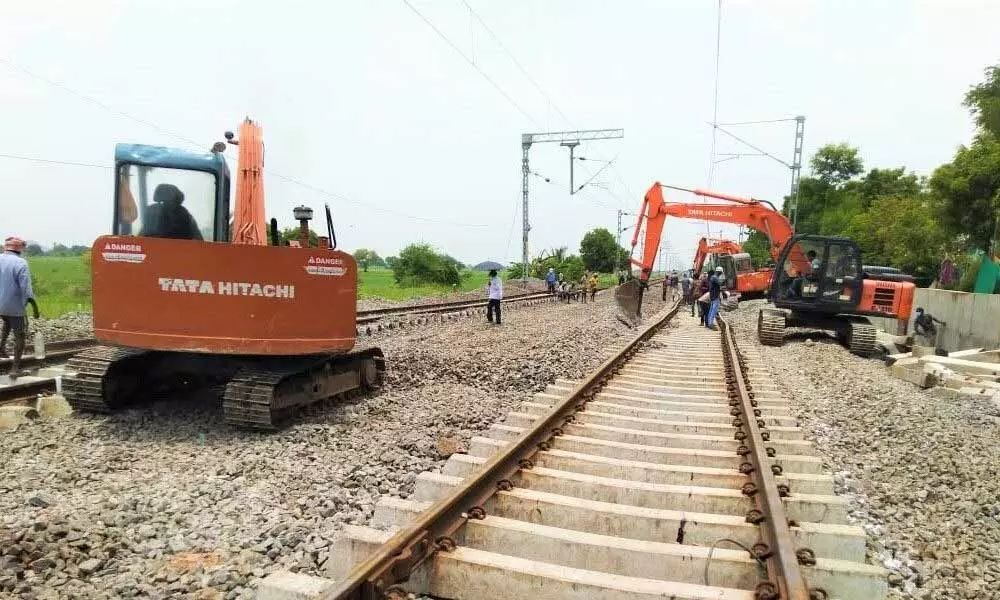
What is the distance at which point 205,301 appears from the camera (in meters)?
5.65

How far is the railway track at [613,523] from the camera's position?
271 cm

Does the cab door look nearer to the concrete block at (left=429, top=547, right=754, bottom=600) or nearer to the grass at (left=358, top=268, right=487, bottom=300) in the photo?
the concrete block at (left=429, top=547, right=754, bottom=600)

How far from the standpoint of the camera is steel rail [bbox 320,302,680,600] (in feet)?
8.27

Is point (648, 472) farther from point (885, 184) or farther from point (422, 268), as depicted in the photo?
point (885, 184)

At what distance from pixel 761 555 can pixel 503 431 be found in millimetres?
2519

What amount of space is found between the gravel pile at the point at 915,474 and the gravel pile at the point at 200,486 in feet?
9.76

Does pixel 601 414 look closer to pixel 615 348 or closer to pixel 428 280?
pixel 615 348

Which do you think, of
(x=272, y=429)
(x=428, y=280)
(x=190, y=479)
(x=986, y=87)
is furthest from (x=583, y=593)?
(x=428, y=280)

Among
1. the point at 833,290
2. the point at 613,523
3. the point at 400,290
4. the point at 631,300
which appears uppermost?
the point at 833,290

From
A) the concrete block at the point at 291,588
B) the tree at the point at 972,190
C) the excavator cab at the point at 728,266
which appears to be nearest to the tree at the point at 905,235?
the tree at the point at 972,190

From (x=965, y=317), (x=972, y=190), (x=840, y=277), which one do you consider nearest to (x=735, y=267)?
(x=972, y=190)

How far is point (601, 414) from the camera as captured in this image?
5859 millimetres

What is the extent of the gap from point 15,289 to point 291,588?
6.87 m

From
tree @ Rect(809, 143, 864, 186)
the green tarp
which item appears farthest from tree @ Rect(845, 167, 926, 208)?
the green tarp
